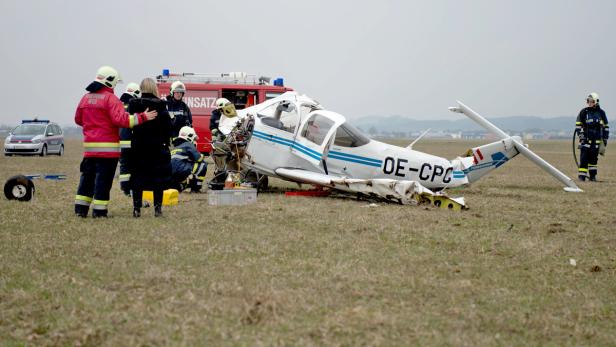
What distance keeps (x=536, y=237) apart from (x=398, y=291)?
3749 millimetres

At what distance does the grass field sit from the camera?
4.71m

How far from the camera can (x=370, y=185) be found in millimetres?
12297

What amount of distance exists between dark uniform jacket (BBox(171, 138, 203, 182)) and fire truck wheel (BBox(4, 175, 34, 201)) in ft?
9.15

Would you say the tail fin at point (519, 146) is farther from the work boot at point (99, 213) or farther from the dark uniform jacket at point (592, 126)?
the work boot at point (99, 213)

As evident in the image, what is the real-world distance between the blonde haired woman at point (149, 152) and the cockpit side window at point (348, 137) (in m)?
4.34

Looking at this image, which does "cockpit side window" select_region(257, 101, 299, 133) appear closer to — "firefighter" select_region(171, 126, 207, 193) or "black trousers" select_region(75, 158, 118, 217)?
"firefighter" select_region(171, 126, 207, 193)

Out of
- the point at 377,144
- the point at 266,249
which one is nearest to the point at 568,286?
the point at 266,249

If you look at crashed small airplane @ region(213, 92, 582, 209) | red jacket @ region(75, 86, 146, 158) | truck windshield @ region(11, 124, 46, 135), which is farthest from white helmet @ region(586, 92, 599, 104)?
truck windshield @ region(11, 124, 46, 135)

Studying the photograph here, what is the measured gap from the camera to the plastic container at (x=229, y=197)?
11508 mm

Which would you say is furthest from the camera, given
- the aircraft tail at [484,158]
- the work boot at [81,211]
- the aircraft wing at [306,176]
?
the aircraft tail at [484,158]

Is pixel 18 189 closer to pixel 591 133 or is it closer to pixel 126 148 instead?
pixel 126 148

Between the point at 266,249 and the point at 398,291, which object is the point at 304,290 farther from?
the point at 266,249

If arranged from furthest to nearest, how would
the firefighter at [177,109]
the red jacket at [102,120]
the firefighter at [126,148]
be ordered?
the firefighter at [177,109], the firefighter at [126,148], the red jacket at [102,120]

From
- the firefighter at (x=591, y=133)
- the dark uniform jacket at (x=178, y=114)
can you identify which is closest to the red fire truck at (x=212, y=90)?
the dark uniform jacket at (x=178, y=114)
